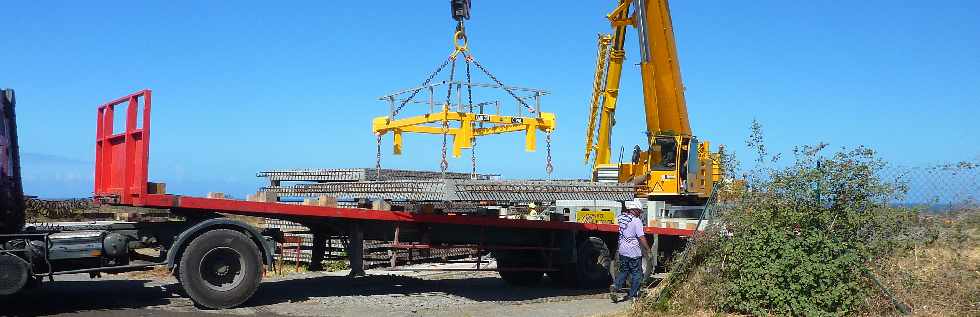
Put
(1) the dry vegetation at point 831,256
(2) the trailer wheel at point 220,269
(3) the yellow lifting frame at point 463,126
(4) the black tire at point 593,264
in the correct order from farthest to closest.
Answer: (3) the yellow lifting frame at point 463,126 < (4) the black tire at point 593,264 < (2) the trailer wheel at point 220,269 < (1) the dry vegetation at point 831,256

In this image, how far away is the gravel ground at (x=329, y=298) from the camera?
10625 mm

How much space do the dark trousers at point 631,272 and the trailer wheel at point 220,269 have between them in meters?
4.69

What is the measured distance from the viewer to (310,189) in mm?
14219

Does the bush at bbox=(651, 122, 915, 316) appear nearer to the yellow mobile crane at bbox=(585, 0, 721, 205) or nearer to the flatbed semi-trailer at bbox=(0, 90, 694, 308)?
the flatbed semi-trailer at bbox=(0, 90, 694, 308)

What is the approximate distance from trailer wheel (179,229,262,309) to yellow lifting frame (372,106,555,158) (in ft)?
25.5

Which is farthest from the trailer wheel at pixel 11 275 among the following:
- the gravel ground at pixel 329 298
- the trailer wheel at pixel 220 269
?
the trailer wheel at pixel 220 269

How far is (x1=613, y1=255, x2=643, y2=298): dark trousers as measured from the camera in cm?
1129

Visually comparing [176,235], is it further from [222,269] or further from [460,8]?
[460,8]

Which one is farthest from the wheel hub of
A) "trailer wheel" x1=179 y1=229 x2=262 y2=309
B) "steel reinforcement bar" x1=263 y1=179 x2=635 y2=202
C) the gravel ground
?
"steel reinforcement bar" x1=263 y1=179 x2=635 y2=202

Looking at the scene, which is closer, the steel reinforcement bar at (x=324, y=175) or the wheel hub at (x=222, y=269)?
the wheel hub at (x=222, y=269)

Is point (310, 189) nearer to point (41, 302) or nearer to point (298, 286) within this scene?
point (298, 286)

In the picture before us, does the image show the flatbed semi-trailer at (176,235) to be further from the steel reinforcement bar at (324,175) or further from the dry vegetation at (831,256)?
the dry vegetation at (831,256)

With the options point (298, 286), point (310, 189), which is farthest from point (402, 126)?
point (298, 286)

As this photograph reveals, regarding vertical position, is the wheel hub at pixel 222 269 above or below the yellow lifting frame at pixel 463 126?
below
